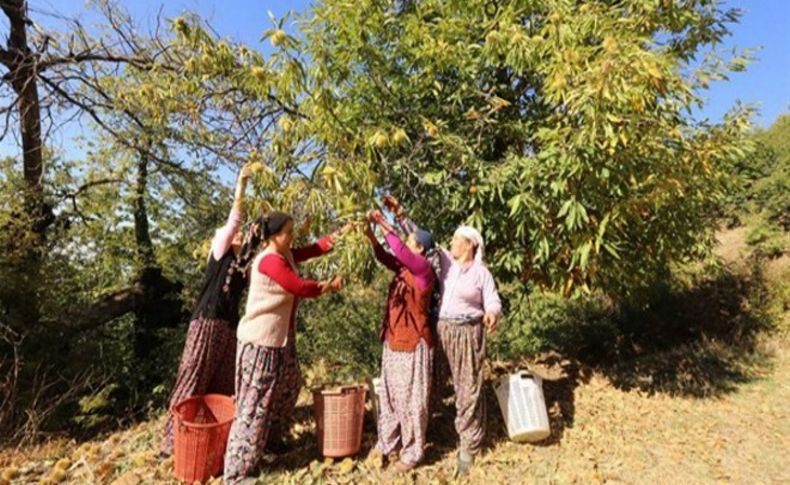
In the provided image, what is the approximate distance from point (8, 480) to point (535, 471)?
3.21 metres

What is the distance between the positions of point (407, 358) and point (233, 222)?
1.25m

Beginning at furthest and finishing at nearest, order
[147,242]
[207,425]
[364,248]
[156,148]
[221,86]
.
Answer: [147,242]
[156,148]
[221,86]
[207,425]
[364,248]

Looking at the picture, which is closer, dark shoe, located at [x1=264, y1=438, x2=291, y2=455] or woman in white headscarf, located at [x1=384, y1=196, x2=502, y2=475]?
woman in white headscarf, located at [x1=384, y1=196, x2=502, y2=475]

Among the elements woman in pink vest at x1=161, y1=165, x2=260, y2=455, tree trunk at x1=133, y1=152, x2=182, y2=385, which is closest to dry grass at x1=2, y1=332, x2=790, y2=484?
woman in pink vest at x1=161, y1=165, x2=260, y2=455

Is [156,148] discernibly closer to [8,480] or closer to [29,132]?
[29,132]

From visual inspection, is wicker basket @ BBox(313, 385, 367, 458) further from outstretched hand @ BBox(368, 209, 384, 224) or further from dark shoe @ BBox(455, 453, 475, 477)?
outstretched hand @ BBox(368, 209, 384, 224)

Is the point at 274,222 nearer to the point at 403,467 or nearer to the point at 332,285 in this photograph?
the point at 332,285

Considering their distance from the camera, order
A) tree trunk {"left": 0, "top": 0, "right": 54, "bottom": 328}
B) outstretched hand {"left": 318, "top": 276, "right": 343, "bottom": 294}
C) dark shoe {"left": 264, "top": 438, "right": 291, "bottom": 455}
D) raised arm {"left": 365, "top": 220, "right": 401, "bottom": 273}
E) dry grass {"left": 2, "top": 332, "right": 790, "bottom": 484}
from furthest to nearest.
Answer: tree trunk {"left": 0, "top": 0, "right": 54, "bottom": 328}
dark shoe {"left": 264, "top": 438, "right": 291, "bottom": 455}
dry grass {"left": 2, "top": 332, "right": 790, "bottom": 484}
raised arm {"left": 365, "top": 220, "right": 401, "bottom": 273}
outstretched hand {"left": 318, "top": 276, "right": 343, "bottom": 294}

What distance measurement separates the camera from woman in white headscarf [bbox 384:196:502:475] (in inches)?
115

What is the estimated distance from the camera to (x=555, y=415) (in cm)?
369

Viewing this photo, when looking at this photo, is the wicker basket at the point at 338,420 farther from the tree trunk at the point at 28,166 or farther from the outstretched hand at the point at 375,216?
the tree trunk at the point at 28,166

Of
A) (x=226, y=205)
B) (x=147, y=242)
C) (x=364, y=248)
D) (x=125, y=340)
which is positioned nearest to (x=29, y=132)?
(x=147, y=242)

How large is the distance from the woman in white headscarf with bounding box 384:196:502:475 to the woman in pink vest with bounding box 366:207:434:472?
13cm

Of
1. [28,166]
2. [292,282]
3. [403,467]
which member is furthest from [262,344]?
[28,166]
